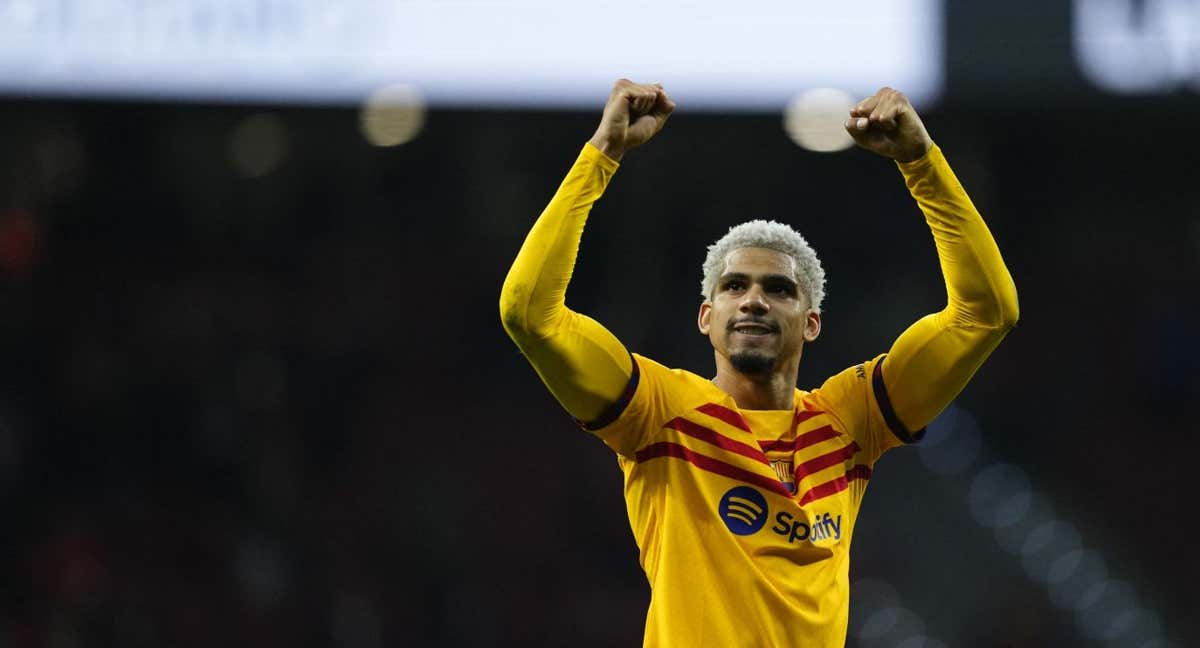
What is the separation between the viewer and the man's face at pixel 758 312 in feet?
12.2

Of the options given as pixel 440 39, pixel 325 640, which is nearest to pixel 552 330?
pixel 440 39

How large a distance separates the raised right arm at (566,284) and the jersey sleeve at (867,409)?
0.66m

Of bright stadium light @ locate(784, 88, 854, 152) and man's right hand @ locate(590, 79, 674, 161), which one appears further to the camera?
bright stadium light @ locate(784, 88, 854, 152)

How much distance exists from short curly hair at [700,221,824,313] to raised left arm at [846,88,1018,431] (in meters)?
0.32

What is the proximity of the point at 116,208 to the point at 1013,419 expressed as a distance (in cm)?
936

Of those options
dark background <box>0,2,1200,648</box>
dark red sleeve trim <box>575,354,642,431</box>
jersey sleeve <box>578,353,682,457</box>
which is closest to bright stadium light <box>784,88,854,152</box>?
dark background <box>0,2,1200,648</box>

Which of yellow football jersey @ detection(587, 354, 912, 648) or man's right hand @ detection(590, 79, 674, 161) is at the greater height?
man's right hand @ detection(590, 79, 674, 161)

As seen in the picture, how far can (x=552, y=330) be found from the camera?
11.1 ft

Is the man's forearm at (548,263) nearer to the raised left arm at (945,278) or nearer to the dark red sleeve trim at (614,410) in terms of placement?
the dark red sleeve trim at (614,410)

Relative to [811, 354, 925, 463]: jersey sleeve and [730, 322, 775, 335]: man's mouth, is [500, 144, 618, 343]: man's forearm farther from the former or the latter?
[811, 354, 925, 463]: jersey sleeve

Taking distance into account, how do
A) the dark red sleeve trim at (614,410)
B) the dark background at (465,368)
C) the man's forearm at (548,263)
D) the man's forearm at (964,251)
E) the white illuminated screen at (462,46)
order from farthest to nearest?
the dark background at (465,368) < the white illuminated screen at (462,46) < the man's forearm at (964,251) < the dark red sleeve trim at (614,410) < the man's forearm at (548,263)

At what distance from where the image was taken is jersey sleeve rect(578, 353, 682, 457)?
3.51 metres

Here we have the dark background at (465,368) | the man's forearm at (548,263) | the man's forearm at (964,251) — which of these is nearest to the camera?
the man's forearm at (548,263)

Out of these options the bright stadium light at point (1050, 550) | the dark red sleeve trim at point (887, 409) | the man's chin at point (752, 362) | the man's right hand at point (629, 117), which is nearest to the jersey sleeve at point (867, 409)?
the dark red sleeve trim at point (887, 409)
